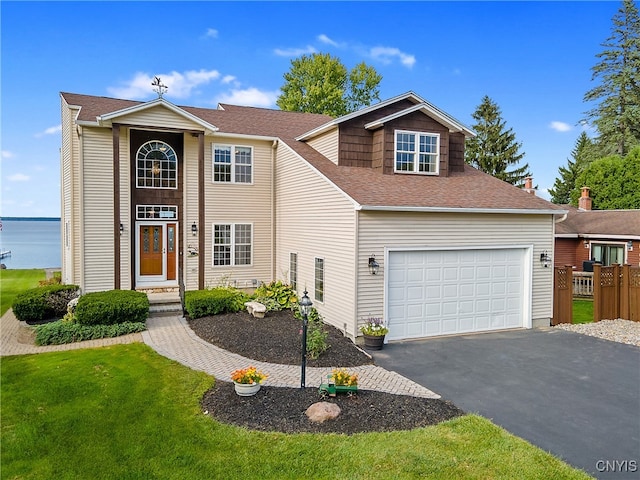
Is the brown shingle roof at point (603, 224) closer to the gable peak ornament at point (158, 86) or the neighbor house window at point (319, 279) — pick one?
the neighbor house window at point (319, 279)

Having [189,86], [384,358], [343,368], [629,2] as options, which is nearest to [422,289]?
[384,358]

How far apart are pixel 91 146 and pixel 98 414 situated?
31.7ft

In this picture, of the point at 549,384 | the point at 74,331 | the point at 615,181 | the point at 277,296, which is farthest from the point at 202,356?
the point at 615,181

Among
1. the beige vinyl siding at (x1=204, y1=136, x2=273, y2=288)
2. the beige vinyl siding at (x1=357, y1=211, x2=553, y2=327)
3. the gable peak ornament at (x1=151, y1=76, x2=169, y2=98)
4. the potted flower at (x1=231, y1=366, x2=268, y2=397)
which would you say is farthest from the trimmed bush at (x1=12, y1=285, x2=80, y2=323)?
the beige vinyl siding at (x1=357, y1=211, x2=553, y2=327)

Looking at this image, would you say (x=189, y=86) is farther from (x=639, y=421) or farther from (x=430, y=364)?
(x=639, y=421)

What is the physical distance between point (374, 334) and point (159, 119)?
9138 mm

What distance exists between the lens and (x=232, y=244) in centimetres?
1562

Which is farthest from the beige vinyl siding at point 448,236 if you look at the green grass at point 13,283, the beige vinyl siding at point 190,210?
the green grass at point 13,283

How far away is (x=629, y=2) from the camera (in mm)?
35031

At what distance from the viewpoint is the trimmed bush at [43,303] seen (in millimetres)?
12258

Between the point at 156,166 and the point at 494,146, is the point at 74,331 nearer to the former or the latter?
the point at 156,166

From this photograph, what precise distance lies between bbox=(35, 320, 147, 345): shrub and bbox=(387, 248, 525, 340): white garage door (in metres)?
6.70

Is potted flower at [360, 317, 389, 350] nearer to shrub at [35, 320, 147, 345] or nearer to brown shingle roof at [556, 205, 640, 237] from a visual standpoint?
shrub at [35, 320, 147, 345]

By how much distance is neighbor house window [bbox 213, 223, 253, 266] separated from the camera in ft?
50.6
